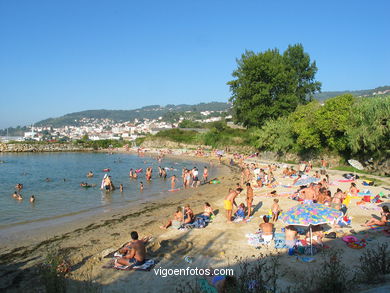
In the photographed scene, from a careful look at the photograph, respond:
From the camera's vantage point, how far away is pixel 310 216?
314 inches

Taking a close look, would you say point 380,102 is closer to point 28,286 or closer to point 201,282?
point 201,282

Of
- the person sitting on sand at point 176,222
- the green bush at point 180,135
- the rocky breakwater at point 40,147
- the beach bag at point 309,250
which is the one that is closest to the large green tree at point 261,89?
the green bush at point 180,135

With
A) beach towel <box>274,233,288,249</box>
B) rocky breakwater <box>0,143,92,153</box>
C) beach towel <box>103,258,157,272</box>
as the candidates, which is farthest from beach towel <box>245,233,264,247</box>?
rocky breakwater <box>0,143,92,153</box>

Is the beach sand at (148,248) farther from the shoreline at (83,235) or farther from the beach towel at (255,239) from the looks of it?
the beach towel at (255,239)

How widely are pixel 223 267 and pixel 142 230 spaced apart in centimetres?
494

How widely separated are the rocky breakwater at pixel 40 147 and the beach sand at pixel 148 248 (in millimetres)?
67290

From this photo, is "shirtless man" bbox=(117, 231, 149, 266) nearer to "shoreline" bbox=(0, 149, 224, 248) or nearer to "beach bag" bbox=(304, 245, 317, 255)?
"beach bag" bbox=(304, 245, 317, 255)

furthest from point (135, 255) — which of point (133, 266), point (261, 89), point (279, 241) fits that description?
point (261, 89)

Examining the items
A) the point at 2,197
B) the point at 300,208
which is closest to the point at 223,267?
the point at 300,208

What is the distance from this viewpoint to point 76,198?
18.5 meters

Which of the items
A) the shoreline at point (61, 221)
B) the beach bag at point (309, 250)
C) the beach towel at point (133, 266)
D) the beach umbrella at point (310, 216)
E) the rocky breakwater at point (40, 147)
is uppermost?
the beach umbrella at point (310, 216)

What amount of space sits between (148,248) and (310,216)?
461 cm

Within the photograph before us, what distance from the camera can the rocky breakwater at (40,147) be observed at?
7288cm

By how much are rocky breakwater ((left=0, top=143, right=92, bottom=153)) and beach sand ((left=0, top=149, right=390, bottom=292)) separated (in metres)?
67.3
